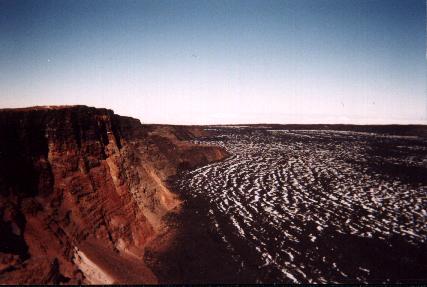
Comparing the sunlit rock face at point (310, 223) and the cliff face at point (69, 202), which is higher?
the cliff face at point (69, 202)

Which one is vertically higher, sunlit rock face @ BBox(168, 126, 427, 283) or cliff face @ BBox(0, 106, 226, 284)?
cliff face @ BBox(0, 106, 226, 284)

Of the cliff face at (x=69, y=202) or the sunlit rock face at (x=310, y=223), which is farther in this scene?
the sunlit rock face at (x=310, y=223)

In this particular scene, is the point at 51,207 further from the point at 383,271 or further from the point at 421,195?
the point at 421,195

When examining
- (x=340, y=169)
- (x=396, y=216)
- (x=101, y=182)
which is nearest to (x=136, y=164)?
(x=101, y=182)

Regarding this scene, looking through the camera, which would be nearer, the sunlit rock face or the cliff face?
the cliff face
